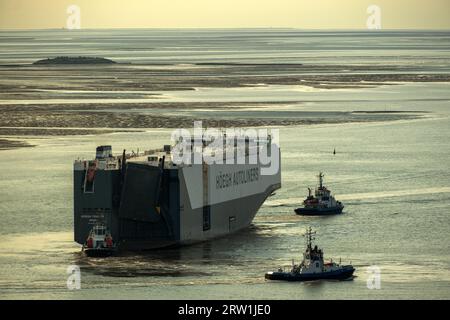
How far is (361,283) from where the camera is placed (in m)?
57.8

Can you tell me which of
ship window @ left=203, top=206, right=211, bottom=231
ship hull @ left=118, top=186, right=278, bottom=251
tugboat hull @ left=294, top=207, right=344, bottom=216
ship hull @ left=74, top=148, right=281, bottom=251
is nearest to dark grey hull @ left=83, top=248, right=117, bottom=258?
ship hull @ left=74, top=148, right=281, bottom=251

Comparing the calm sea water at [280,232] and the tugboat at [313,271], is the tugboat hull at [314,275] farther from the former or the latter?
the calm sea water at [280,232]

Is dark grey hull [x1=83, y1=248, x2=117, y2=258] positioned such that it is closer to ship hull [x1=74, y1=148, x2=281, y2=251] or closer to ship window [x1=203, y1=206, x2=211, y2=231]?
ship hull [x1=74, y1=148, x2=281, y2=251]

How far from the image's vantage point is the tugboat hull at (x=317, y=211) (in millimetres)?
75312

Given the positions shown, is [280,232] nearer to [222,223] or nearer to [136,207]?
[222,223]

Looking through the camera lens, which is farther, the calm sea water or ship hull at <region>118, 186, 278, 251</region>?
ship hull at <region>118, 186, 278, 251</region>

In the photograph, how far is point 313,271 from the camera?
59.4 m

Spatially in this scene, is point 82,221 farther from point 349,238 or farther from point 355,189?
point 355,189

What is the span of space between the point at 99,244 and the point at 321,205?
48.7ft

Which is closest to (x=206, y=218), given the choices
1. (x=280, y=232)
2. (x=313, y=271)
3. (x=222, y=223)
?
(x=222, y=223)

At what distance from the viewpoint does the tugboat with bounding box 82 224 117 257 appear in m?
63.9

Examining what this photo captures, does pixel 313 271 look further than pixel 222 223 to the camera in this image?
No

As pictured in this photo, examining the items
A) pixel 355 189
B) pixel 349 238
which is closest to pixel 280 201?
pixel 355 189
